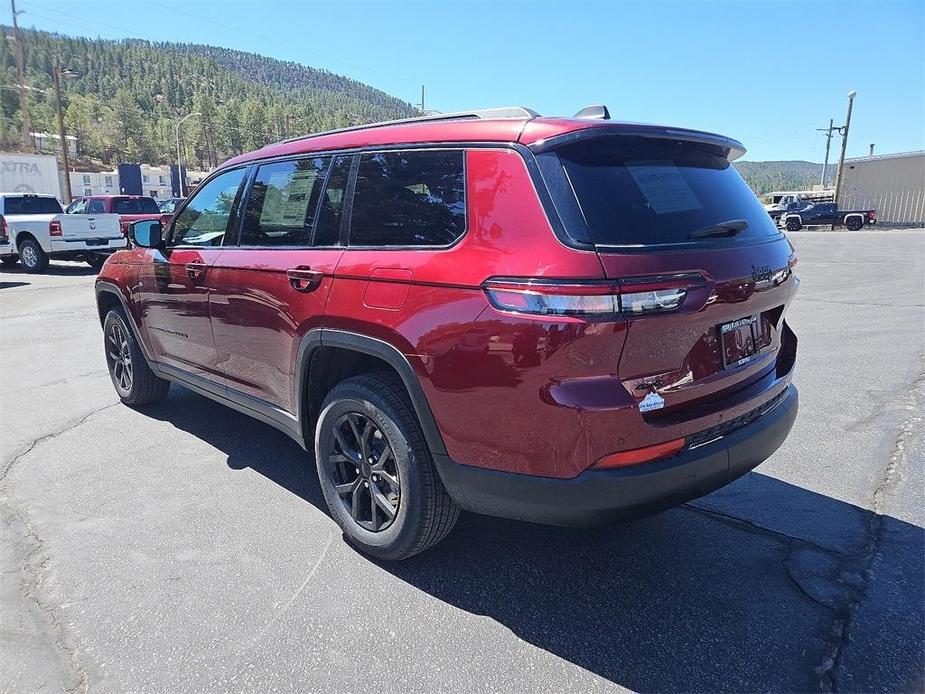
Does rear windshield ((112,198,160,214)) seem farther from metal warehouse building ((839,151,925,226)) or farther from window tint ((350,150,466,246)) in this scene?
metal warehouse building ((839,151,925,226))

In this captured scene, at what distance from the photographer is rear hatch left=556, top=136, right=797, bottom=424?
6.88 feet

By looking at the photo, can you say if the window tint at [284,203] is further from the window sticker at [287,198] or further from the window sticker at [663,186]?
the window sticker at [663,186]

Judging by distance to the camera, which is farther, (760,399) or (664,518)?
(664,518)

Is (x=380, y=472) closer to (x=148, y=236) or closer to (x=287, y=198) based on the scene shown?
(x=287, y=198)

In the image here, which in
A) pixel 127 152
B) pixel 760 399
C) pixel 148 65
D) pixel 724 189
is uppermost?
pixel 148 65

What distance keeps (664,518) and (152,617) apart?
246cm

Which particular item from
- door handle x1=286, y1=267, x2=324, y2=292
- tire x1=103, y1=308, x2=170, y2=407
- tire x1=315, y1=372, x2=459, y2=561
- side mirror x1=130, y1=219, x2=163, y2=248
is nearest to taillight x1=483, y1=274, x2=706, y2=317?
tire x1=315, y1=372, x2=459, y2=561

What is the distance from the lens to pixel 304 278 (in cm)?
296

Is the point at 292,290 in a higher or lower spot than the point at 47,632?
higher

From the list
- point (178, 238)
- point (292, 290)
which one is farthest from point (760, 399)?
point (178, 238)

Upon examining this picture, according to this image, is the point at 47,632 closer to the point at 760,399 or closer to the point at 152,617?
the point at 152,617

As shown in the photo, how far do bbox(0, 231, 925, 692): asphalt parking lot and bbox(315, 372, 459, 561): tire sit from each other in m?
0.19

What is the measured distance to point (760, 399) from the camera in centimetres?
259

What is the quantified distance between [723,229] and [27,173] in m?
47.1
